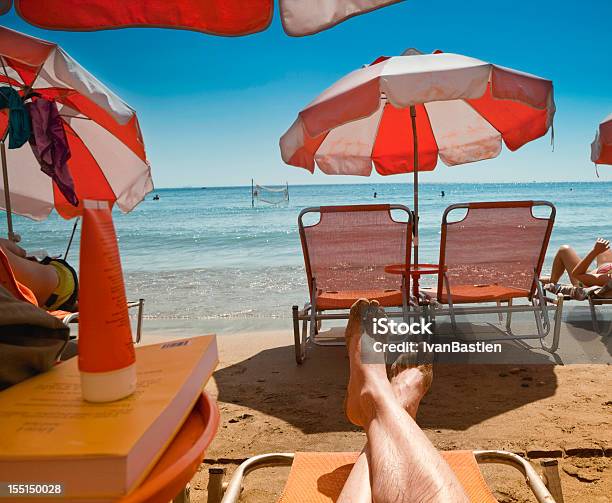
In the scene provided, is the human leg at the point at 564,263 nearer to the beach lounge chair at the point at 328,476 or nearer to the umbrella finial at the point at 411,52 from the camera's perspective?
the umbrella finial at the point at 411,52

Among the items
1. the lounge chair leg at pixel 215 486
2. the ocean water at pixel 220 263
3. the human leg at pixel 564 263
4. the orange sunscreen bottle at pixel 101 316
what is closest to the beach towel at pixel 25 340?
the orange sunscreen bottle at pixel 101 316

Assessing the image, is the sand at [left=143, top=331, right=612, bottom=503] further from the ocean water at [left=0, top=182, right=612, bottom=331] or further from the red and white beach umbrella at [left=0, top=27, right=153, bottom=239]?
the red and white beach umbrella at [left=0, top=27, right=153, bottom=239]

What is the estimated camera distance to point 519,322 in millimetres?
5863

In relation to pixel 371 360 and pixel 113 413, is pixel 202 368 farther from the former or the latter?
pixel 371 360

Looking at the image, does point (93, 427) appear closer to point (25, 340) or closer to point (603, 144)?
point (25, 340)

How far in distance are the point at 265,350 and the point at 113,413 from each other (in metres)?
4.43

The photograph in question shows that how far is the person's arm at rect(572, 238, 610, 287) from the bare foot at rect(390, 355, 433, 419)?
378cm

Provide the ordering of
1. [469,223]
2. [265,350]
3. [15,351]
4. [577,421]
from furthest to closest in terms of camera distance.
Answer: [265,350], [469,223], [577,421], [15,351]

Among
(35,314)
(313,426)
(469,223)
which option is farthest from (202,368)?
(469,223)

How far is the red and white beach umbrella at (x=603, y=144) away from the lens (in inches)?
234

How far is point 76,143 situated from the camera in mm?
5445

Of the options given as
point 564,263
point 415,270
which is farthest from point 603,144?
point 415,270

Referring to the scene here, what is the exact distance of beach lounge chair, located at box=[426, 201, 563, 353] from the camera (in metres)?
4.46

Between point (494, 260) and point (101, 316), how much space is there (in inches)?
173
